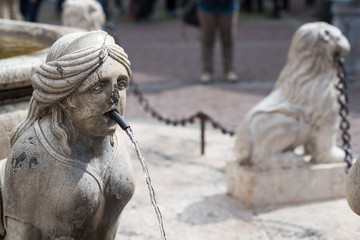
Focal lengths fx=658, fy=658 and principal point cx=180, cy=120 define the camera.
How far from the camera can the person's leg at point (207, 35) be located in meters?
9.92

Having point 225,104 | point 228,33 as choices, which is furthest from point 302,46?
point 228,33

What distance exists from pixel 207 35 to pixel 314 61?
532 centimetres

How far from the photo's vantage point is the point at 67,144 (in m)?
2.76

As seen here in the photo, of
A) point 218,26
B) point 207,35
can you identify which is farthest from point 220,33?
point 207,35

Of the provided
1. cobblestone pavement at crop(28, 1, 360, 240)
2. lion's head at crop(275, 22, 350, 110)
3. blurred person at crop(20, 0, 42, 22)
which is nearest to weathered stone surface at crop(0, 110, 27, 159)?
cobblestone pavement at crop(28, 1, 360, 240)

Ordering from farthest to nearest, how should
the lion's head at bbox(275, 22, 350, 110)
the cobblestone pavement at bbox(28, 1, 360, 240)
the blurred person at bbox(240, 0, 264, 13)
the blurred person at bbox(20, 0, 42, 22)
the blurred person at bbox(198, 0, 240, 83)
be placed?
the blurred person at bbox(240, 0, 264, 13)
the blurred person at bbox(20, 0, 42, 22)
the blurred person at bbox(198, 0, 240, 83)
the lion's head at bbox(275, 22, 350, 110)
the cobblestone pavement at bbox(28, 1, 360, 240)

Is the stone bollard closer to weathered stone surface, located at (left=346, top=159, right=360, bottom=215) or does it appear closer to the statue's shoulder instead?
weathered stone surface, located at (left=346, top=159, right=360, bottom=215)

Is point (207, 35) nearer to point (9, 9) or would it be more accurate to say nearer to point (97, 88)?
point (9, 9)

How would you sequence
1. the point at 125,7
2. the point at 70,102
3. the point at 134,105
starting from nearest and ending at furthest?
the point at 70,102 → the point at 134,105 → the point at 125,7

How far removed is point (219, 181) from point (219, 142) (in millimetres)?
1214

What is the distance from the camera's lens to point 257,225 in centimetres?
467

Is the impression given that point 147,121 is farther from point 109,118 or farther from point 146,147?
point 109,118

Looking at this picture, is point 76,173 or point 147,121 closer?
point 76,173

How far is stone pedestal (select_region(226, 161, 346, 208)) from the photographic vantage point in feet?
16.2
